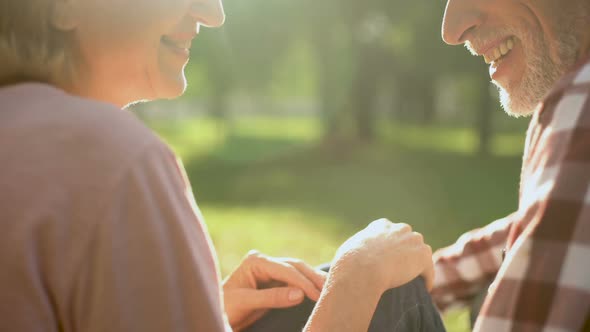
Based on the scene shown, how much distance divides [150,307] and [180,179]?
278 millimetres

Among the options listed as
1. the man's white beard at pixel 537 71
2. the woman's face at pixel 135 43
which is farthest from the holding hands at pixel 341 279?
the woman's face at pixel 135 43

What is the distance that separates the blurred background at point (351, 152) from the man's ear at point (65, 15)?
641cm

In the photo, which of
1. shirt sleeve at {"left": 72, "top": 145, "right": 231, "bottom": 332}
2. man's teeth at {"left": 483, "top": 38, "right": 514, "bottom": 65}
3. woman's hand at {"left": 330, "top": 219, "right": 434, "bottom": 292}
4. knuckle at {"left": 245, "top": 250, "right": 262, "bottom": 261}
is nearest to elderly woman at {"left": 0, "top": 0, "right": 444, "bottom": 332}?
shirt sleeve at {"left": 72, "top": 145, "right": 231, "bottom": 332}

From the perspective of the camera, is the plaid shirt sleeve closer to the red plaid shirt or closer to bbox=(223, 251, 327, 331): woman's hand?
the red plaid shirt

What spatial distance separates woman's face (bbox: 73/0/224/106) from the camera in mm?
1671

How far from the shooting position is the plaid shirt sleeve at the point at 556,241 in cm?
144

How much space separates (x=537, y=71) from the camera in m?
2.36

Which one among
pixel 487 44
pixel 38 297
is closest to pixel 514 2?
pixel 487 44

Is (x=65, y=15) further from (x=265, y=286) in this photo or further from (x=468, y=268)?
(x=468, y=268)

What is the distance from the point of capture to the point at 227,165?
2052 cm

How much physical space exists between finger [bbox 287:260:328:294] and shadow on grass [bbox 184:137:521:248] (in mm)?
6408

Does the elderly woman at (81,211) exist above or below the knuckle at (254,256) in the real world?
above

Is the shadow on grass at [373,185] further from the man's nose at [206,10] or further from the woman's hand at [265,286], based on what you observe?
the man's nose at [206,10]

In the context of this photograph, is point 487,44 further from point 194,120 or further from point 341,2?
point 194,120
